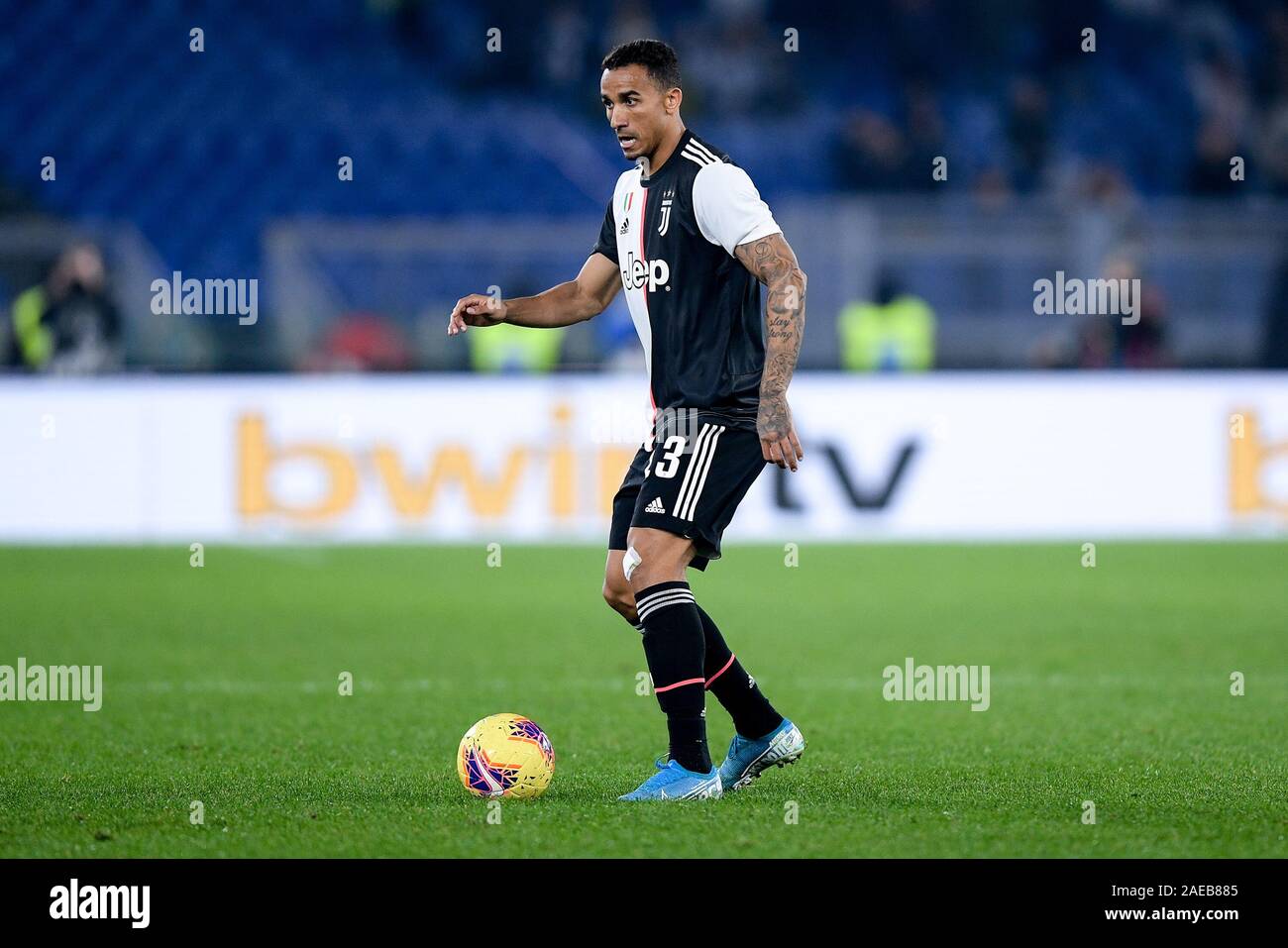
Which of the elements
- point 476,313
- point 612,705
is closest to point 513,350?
point 612,705

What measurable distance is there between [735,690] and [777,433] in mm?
998

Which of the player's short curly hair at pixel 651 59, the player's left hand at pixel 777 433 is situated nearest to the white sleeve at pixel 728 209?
the player's short curly hair at pixel 651 59

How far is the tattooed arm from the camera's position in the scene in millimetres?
5320

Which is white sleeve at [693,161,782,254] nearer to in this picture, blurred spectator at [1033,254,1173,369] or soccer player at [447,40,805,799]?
soccer player at [447,40,805,799]

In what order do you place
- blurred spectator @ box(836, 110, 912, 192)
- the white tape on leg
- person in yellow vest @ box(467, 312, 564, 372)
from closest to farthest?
the white tape on leg, person in yellow vest @ box(467, 312, 564, 372), blurred spectator @ box(836, 110, 912, 192)

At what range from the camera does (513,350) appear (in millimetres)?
16953

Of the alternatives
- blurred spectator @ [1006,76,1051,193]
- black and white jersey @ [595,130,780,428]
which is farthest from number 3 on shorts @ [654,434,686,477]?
blurred spectator @ [1006,76,1051,193]

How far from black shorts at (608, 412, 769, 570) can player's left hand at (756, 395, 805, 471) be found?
0.24 metres

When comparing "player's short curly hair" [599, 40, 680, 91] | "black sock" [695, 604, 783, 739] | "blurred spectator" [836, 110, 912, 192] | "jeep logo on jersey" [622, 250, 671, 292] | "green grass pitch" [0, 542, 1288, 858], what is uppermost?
"blurred spectator" [836, 110, 912, 192]

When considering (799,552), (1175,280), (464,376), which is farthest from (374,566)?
(1175,280)

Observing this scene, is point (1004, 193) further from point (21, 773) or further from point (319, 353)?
point (21, 773)

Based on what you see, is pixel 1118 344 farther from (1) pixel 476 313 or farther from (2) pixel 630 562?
(2) pixel 630 562

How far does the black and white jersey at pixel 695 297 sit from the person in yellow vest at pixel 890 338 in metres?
10.9

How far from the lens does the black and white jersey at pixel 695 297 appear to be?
562 centimetres
